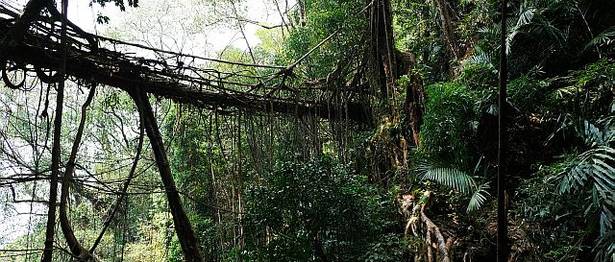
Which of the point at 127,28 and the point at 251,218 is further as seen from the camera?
the point at 127,28

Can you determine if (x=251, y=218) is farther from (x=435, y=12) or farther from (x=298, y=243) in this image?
(x=435, y=12)

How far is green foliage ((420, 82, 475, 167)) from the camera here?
3721 millimetres

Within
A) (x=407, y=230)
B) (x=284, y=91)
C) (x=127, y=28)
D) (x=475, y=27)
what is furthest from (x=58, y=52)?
(x=127, y=28)

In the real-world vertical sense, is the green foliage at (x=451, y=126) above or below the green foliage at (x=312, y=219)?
above

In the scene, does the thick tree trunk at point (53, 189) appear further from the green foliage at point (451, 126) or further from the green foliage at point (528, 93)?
the green foliage at point (528, 93)

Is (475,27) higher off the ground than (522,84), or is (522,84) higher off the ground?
(475,27)

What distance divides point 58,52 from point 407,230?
8.49ft

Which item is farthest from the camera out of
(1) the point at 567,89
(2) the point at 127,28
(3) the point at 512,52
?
(2) the point at 127,28

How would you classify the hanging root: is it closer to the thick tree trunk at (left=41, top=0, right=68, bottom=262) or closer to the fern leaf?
the fern leaf

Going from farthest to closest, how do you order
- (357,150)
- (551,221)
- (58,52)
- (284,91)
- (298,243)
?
(357,150), (284,91), (298,243), (551,221), (58,52)

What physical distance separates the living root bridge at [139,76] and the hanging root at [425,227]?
97 centimetres

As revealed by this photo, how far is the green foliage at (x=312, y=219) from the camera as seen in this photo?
3.57 m

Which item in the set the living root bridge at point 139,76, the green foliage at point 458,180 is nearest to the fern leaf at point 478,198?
the green foliage at point 458,180

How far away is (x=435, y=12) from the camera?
5133 mm
